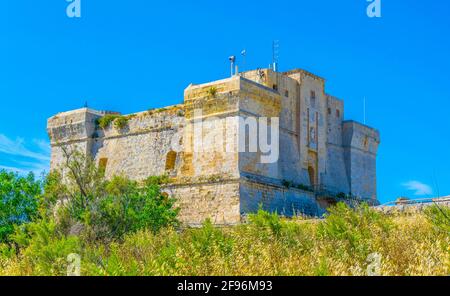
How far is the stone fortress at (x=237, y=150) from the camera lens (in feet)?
89.8

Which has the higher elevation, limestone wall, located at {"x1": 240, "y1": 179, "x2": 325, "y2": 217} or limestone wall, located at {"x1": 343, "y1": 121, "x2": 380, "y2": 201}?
limestone wall, located at {"x1": 343, "y1": 121, "x2": 380, "y2": 201}

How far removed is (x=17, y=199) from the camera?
1157 inches

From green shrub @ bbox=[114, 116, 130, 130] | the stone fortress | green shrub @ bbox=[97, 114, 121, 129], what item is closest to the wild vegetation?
the stone fortress

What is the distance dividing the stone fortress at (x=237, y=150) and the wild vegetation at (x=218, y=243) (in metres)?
2.18

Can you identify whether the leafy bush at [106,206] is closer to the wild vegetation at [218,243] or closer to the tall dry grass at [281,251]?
the wild vegetation at [218,243]

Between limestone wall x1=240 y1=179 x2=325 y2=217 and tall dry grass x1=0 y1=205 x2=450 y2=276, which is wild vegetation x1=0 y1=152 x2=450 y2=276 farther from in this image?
limestone wall x1=240 y1=179 x2=325 y2=217

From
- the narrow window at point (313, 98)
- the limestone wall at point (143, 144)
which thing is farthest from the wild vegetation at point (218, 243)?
the narrow window at point (313, 98)

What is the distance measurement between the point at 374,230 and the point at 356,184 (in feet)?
55.6

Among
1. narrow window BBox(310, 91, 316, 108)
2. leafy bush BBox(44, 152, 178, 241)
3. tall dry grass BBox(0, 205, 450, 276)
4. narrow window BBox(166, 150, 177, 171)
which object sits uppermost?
narrow window BBox(310, 91, 316, 108)

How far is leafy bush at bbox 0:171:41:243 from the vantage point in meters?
28.5

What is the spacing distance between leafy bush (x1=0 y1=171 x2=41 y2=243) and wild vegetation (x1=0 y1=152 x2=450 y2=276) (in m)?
1.63

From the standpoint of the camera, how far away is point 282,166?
96.5ft
